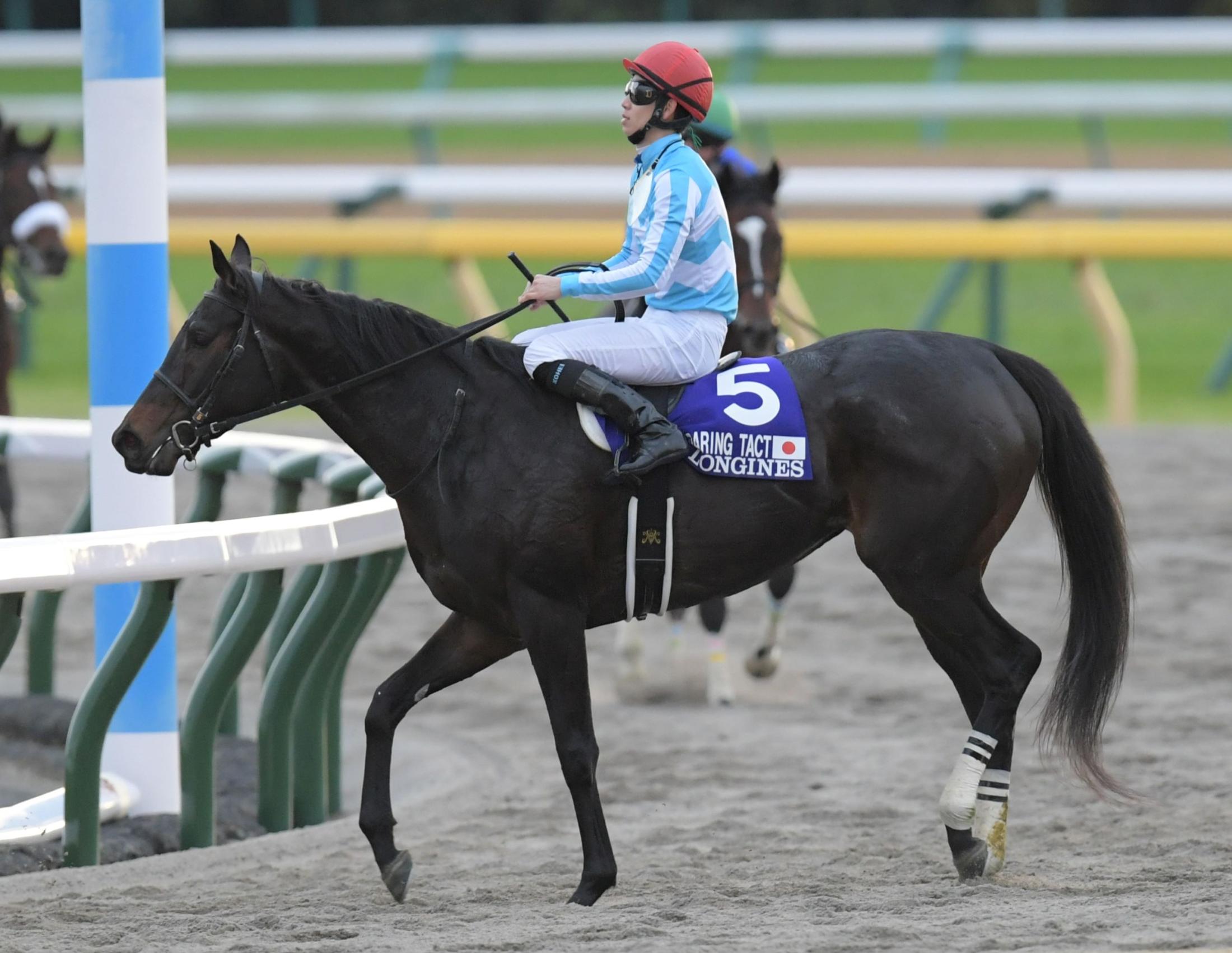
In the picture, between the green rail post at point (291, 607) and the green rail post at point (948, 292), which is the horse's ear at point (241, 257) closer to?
the green rail post at point (291, 607)

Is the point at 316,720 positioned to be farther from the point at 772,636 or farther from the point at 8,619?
the point at 772,636

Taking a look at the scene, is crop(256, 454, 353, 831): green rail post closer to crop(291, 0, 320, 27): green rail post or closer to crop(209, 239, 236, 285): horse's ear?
crop(209, 239, 236, 285): horse's ear

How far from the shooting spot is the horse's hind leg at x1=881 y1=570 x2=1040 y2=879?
195 inches

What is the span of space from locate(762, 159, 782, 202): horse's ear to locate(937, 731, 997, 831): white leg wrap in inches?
116

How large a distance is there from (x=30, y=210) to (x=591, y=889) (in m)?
7.08

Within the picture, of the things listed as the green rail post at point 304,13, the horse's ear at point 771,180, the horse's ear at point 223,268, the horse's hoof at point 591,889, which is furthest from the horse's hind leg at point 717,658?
the green rail post at point 304,13

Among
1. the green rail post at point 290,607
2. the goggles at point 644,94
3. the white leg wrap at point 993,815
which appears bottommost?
the white leg wrap at point 993,815

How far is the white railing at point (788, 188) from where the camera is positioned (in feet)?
47.2

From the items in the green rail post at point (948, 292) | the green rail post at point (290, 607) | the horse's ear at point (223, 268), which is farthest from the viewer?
the green rail post at point (948, 292)

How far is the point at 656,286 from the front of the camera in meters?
4.87

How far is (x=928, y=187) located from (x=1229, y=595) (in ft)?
21.5

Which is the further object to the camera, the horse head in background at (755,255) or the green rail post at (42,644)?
the horse head in background at (755,255)

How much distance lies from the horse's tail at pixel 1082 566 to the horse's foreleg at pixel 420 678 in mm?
1350

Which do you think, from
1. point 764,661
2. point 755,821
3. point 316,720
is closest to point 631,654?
point 764,661
